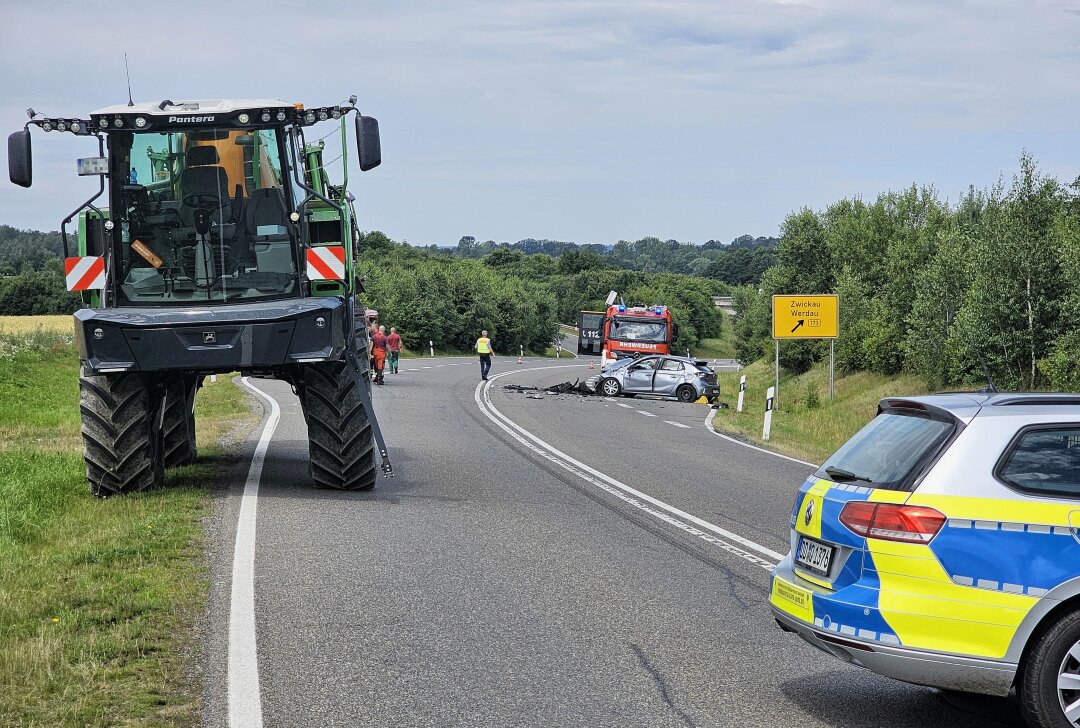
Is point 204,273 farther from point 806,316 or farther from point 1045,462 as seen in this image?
point 806,316

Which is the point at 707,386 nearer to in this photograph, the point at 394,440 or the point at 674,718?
the point at 394,440

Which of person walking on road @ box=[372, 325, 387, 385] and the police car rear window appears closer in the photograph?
the police car rear window

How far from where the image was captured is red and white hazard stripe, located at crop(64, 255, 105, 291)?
11719mm

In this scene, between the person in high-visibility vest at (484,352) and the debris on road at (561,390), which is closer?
the debris on road at (561,390)

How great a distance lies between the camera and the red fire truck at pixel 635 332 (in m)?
47.3

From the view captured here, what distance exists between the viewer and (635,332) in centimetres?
4759

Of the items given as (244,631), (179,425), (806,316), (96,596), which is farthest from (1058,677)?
(806,316)

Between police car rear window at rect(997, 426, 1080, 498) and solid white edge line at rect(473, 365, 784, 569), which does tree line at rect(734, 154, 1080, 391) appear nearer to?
solid white edge line at rect(473, 365, 784, 569)

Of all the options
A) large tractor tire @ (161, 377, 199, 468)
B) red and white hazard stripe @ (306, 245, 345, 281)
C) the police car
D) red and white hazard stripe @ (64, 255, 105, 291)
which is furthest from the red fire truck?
the police car

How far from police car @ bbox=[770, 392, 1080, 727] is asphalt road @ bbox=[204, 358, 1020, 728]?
1.95ft

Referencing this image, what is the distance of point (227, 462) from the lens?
50.3ft

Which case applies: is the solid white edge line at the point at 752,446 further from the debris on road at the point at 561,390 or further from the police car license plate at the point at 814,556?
the police car license plate at the point at 814,556

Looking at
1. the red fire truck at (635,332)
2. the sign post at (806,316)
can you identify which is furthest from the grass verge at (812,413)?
the red fire truck at (635,332)

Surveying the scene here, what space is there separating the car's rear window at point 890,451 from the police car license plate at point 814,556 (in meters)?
0.33
